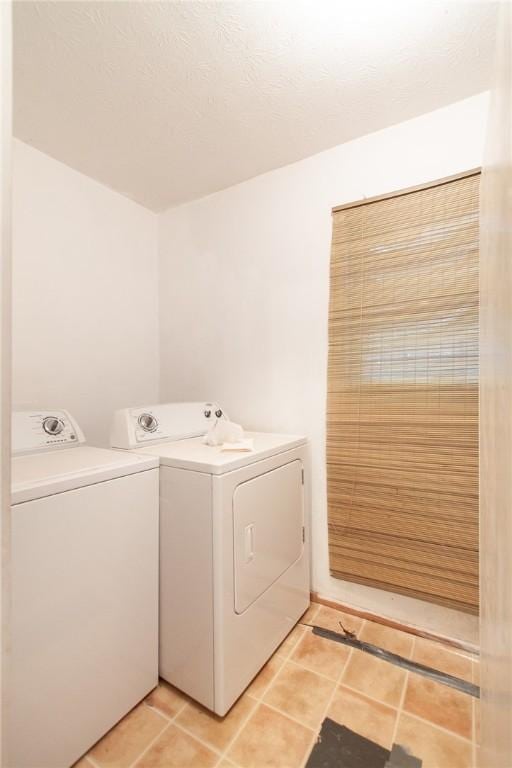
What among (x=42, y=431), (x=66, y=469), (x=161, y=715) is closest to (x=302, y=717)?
(x=161, y=715)

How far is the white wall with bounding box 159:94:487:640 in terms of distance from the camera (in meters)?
1.58

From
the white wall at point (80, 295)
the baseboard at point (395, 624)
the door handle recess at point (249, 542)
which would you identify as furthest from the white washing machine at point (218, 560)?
the white wall at point (80, 295)

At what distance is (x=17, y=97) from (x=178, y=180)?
2.78ft

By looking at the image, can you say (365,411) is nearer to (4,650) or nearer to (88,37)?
(4,650)

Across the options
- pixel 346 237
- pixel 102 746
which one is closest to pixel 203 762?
pixel 102 746

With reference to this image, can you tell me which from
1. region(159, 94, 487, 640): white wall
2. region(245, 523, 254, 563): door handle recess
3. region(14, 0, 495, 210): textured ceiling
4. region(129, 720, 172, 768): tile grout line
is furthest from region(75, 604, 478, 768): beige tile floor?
region(14, 0, 495, 210): textured ceiling

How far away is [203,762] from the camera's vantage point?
1033 mm

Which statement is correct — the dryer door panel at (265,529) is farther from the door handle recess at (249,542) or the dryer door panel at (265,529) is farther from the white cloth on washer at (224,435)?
the white cloth on washer at (224,435)

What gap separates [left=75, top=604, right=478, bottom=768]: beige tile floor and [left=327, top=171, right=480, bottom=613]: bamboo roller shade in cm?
35

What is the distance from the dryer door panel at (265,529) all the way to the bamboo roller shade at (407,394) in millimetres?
245

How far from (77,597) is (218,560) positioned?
0.44m

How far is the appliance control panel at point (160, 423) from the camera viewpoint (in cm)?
149

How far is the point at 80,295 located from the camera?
6.54 ft

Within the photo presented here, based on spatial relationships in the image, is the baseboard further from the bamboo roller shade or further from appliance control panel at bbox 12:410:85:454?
appliance control panel at bbox 12:410:85:454
